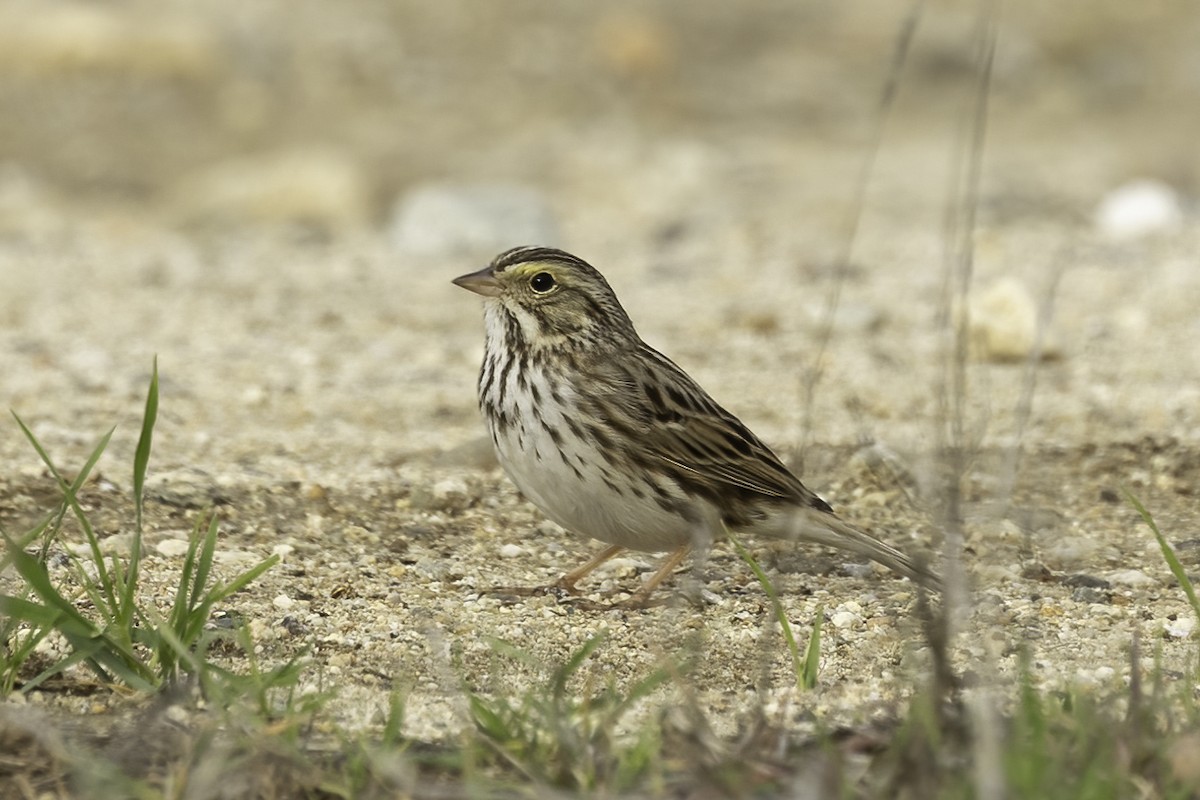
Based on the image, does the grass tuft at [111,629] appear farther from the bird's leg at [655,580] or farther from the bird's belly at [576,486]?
the bird's leg at [655,580]

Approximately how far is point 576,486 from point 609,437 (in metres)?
0.20

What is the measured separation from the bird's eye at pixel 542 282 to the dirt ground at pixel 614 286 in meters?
0.81

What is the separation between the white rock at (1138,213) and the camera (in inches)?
412

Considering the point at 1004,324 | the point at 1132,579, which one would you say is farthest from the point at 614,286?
the point at 1132,579

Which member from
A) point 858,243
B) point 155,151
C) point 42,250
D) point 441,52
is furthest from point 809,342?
point 441,52

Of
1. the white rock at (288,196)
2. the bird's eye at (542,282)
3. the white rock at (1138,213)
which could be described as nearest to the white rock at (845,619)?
the bird's eye at (542,282)

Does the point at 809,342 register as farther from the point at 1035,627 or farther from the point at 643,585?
the point at 1035,627

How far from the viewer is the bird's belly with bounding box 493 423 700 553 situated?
191 inches

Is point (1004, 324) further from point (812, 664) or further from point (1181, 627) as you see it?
point (812, 664)

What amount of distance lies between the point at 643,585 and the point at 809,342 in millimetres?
3289

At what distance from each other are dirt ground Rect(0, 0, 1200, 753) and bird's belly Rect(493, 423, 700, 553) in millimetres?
270

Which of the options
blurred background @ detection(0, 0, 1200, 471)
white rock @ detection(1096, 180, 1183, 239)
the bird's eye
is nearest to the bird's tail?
blurred background @ detection(0, 0, 1200, 471)

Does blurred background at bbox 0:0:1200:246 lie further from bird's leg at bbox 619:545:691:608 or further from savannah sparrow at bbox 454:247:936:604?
bird's leg at bbox 619:545:691:608

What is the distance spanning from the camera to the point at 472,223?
10.4 meters
